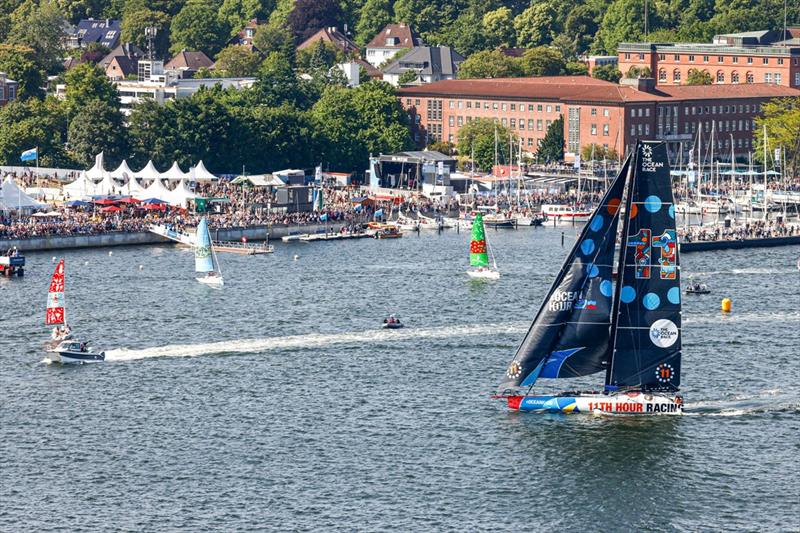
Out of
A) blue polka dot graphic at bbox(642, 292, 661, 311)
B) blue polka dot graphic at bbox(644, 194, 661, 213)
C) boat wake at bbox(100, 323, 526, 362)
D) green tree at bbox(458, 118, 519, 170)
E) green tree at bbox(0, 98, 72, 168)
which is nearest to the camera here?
blue polka dot graphic at bbox(644, 194, 661, 213)

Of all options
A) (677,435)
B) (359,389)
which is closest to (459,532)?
(677,435)

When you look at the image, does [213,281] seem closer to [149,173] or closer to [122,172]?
[149,173]

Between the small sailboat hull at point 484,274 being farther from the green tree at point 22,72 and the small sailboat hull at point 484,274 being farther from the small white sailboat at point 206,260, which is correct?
the green tree at point 22,72

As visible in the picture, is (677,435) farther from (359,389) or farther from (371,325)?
(371,325)

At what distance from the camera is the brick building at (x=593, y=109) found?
592ft

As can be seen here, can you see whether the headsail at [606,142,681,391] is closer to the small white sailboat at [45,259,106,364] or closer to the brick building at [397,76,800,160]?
the small white sailboat at [45,259,106,364]

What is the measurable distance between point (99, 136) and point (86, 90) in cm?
1385

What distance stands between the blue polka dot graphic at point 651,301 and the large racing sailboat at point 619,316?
0.04 metres

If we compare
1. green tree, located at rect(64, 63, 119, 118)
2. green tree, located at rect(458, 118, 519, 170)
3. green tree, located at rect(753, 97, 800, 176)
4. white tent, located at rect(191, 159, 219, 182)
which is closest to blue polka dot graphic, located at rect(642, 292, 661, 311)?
Answer: white tent, located at rect(191, 159, 219, 182)

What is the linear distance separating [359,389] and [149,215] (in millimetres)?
58912

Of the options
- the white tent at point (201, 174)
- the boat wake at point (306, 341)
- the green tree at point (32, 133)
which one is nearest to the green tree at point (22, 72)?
the green tree at point (32, 133)

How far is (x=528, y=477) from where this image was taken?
71562 millimetres

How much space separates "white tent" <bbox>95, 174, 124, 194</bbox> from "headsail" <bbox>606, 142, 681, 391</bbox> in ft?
254

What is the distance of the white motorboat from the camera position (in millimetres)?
89625
